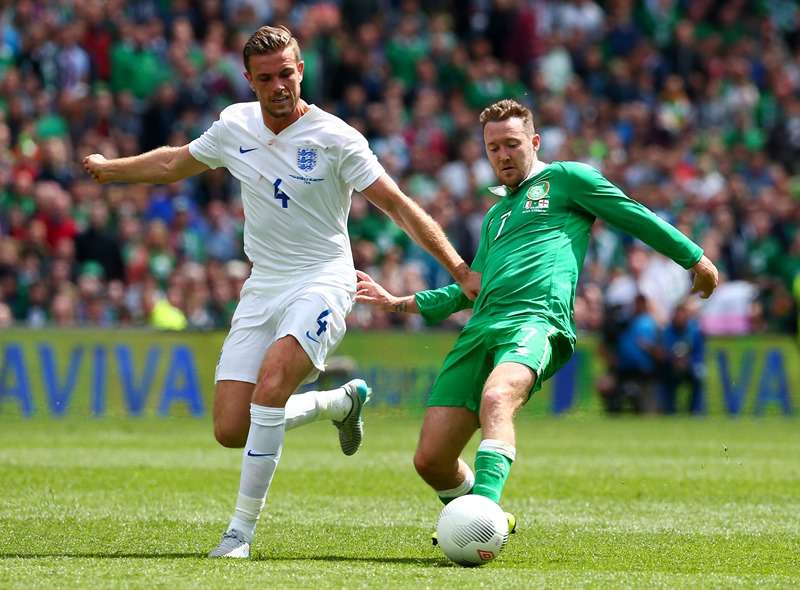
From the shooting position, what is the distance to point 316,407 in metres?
9.36

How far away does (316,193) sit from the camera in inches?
329

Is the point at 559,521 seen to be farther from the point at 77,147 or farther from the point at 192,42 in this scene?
the point at 192,42

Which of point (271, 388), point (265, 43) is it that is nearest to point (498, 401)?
point (271, 388)

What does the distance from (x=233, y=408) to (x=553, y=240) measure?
191 centimetres

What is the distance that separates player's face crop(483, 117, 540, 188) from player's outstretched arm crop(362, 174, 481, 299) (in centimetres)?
50

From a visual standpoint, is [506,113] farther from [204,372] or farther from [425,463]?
[204,372]

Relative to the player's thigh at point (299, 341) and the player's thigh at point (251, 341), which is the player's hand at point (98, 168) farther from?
the player's thigh at point (299, 341)

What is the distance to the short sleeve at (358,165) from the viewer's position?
8.25m

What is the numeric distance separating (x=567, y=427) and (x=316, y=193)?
10666 mm

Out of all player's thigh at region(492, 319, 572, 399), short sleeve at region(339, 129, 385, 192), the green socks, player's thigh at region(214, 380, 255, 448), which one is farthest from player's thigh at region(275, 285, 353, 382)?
the green socks

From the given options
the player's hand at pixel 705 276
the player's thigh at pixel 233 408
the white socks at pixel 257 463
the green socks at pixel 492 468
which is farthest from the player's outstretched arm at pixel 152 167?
the player's hand at pixel 705 276

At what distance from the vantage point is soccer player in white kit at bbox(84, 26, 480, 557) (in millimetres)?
8055

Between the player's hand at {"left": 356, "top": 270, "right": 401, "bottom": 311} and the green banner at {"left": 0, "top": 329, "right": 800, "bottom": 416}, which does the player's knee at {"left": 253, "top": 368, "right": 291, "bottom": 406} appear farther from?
the green banner at {"left": 0, "top": 329, "right": 800, "bottom": 416}

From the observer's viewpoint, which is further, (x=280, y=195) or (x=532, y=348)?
(x=280, y=195)
